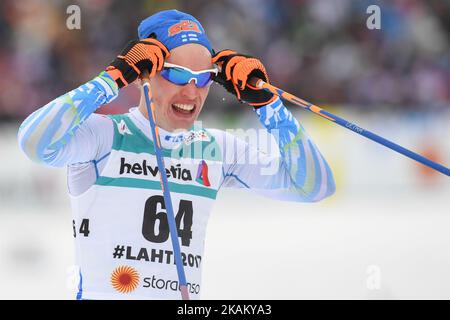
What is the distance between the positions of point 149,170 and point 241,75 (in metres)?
0.43

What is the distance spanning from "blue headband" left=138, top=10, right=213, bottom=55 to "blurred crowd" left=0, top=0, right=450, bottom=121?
4.76m

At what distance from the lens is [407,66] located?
334 inches

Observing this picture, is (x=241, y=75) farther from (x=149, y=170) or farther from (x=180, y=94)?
(x=149, y=170)

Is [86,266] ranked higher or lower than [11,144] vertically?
lower

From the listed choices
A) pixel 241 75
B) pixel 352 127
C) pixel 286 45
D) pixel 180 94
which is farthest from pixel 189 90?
pixel 286 45

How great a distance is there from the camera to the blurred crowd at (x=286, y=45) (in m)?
7.96

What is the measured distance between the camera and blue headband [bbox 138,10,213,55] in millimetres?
2848

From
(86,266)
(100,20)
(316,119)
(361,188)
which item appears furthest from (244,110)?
(86,266)

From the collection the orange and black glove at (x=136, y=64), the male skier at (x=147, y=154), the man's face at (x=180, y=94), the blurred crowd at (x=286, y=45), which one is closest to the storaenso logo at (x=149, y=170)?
the male skier at (x=147, y=154)

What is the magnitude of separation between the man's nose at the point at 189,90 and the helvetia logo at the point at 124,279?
0.57 meters

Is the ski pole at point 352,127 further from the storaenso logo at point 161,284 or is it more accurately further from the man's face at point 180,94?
the storaenso logo at point 161,284

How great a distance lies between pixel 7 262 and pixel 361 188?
313 cm

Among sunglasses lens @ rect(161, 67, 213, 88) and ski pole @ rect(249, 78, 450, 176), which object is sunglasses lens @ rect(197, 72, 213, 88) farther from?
ski pole @ rect(249, 78, 450, 176)

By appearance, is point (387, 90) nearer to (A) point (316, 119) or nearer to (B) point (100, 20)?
(A) point (316, 119)
